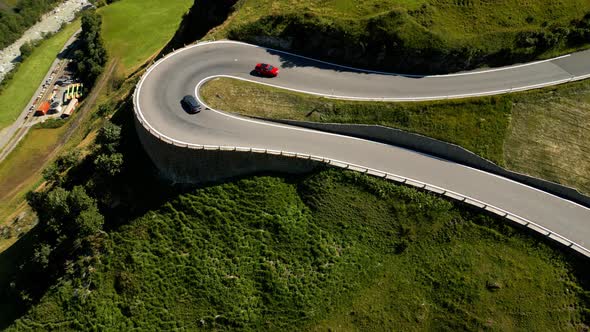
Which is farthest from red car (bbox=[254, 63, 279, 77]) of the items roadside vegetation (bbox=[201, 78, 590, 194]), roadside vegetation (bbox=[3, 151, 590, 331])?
roadside vegetation (bbox=[3, 151, 590, 331])

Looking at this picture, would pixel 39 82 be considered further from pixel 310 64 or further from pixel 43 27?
pixel 310 64

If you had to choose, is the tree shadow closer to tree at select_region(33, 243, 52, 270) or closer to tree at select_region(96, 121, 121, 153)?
tree at select_region(33, 243, 52, 270)

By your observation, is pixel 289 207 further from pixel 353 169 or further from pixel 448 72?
pixel 448 72

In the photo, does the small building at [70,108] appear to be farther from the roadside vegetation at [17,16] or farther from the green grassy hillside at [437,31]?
the green grassy hillside at [437,31]

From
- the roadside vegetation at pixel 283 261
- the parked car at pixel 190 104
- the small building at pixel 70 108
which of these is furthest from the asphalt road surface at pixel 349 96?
the small building at pixel 70 108

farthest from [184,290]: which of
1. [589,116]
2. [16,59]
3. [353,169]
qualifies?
[16,59]
